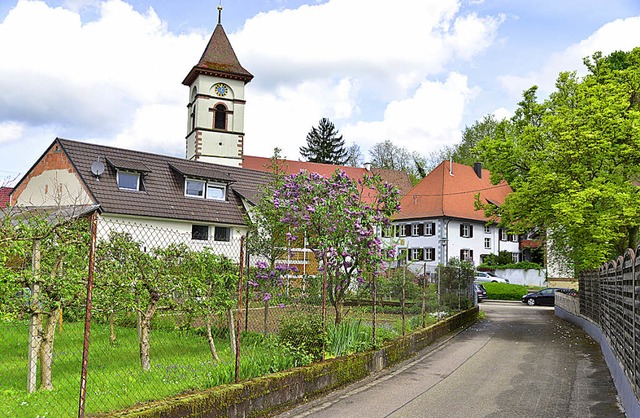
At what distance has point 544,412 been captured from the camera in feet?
27.4

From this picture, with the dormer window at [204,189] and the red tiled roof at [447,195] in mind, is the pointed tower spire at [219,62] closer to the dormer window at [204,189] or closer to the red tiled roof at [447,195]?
the dormer window at [204,189]

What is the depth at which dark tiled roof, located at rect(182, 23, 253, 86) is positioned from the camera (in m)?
44.5

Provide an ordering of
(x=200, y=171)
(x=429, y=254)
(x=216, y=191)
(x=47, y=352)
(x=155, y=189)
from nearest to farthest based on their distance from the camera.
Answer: (x=47, y=352) < (x=155, y=189) < (x=200, y=171) < (x=216, y=191) < (x=429, y=254)

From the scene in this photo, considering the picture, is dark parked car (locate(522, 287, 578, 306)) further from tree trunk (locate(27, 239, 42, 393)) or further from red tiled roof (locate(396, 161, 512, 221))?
tree trunk (locate(27, 239, 42, 393))

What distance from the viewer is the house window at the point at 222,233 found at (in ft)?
101

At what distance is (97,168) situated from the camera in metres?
27.8

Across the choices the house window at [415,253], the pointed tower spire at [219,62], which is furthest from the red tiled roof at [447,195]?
the pointed tower spire at [219,62]

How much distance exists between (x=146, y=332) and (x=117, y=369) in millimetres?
843

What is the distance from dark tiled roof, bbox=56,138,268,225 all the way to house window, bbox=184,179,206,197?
0.32m

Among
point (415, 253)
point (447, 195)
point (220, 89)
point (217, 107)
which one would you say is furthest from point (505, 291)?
point (220, 89)

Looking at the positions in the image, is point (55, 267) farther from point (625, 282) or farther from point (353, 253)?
point (625, 282)

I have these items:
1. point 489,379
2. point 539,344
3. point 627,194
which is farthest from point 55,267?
point 627,194

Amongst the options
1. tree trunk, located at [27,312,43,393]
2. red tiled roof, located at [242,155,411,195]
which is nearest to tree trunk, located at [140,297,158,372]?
tree trunk, located at [27,312,43,393]

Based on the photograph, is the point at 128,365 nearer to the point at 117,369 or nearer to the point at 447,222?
the point at 117,369
